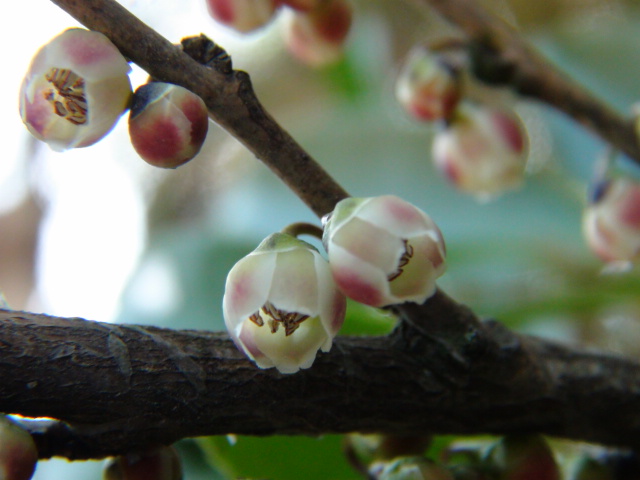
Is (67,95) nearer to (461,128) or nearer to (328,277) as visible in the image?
(328,277)

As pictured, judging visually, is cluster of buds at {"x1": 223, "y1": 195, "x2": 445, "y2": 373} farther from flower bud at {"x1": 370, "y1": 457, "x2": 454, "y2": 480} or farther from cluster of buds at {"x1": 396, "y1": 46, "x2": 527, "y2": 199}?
cluster of buds at {"x1": 396, "y1": 46, "x2": 527, "y2": 199}

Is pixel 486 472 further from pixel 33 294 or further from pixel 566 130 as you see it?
pixel 33 294

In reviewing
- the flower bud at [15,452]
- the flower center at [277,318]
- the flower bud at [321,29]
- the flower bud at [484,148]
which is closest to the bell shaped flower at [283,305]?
the flower center at [277,318]

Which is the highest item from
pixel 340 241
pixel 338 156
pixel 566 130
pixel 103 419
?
pixel 566 130

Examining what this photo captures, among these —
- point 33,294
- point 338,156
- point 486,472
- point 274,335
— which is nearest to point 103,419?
point 274,335

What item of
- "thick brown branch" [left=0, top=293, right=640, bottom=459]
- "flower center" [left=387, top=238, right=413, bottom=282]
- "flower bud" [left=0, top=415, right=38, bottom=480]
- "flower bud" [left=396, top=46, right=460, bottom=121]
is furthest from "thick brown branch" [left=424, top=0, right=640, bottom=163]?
"flower bud" [left=0, top=415, right=38, bottom=480]
